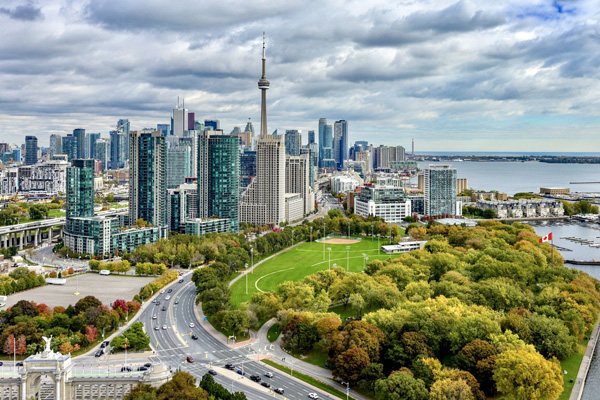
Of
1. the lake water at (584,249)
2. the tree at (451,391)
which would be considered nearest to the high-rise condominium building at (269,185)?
the lake water at (584,249)

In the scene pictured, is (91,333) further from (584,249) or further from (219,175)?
(584,249)

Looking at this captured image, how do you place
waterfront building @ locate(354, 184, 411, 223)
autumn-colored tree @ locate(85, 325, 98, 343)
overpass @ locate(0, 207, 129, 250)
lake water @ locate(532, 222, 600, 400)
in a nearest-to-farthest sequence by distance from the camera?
lake water @ locate(532, 222, 600, 400) → autumn-colored tree @ locate(85, 325, 98, 343) → overpass @ locate(0, 207, 129, 250) → waterfront building @ locate(354, 184, 411, 223)

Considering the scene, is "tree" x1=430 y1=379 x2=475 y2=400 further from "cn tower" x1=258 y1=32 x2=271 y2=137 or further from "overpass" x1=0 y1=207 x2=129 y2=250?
"cn tower" x1=258 y1=32 x2=271 y2=137

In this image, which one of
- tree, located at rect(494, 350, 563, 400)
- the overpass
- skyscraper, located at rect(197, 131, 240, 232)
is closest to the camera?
tree, located at rect(494, 350, 563, 400)

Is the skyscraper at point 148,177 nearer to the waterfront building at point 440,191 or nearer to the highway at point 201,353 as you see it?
the highway at point 201,353

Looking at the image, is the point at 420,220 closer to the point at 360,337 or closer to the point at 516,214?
the point at 516,214

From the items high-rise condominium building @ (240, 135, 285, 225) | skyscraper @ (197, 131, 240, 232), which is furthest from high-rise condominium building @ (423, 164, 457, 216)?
skyscraper @ (197, 131, 240, 232)

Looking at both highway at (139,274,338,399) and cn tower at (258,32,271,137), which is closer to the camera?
highway at (139,274,338,399)
